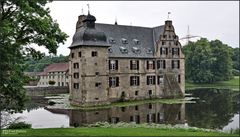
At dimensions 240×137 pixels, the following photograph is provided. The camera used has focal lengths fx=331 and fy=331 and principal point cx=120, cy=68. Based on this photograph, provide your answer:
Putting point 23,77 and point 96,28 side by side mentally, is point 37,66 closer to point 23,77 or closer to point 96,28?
point 96,28

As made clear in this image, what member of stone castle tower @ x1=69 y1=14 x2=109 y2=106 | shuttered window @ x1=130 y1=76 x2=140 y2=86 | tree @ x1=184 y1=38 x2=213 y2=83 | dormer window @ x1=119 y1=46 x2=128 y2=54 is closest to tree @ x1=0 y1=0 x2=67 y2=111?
stone castle tower @ x1=69 y1=14 x2=109 y2=106

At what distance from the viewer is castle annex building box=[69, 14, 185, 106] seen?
132ft

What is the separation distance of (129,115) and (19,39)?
18.2m

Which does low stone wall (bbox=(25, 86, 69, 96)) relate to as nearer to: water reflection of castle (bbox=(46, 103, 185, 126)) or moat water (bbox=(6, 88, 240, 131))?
moat water (bbox=(6, 88, 240, 131))

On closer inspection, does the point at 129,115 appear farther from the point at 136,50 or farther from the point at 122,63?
the point at 136,50

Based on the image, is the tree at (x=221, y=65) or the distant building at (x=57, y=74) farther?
the tree at (x=221, y=65)

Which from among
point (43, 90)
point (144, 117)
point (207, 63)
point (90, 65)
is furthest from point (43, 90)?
point (207, 63)

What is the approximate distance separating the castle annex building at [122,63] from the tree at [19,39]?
22989 millimetres

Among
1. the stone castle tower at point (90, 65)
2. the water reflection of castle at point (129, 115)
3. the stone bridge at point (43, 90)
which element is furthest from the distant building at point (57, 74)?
the water reflection of castle at point (129, 115)

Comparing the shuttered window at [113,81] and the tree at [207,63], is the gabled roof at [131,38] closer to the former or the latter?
the shuttered window at [113,81]

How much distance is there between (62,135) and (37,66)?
121m

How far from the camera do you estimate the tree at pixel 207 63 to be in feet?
272

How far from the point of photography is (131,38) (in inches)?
Answer: 1887

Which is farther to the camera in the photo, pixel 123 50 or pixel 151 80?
pixel 151 80
